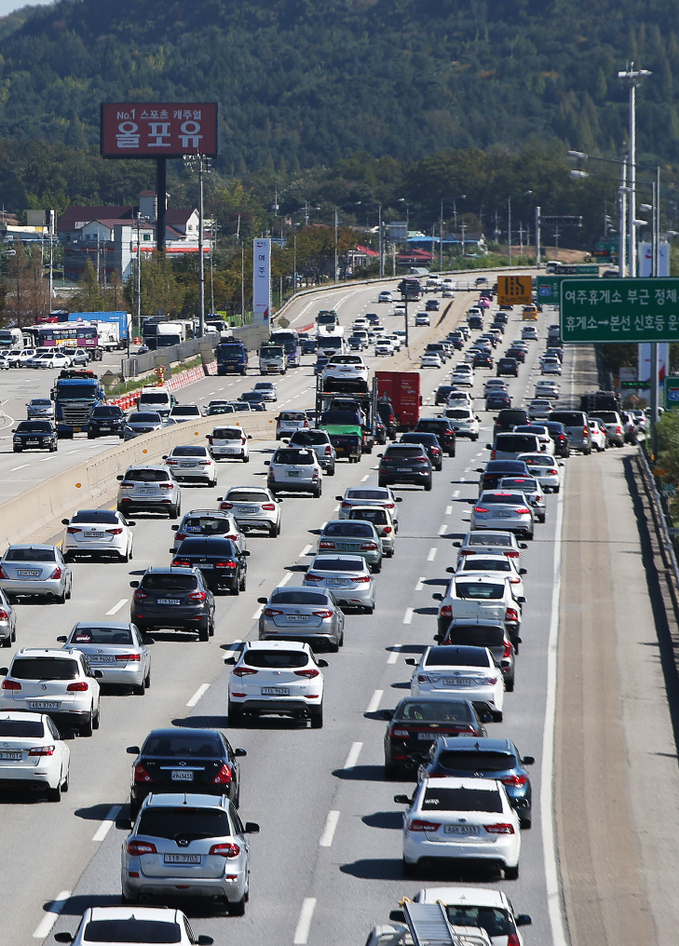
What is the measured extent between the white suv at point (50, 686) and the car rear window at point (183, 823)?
8053 millimetres

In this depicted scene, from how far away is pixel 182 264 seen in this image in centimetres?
19838

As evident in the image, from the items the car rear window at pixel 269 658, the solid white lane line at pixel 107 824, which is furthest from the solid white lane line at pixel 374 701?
the solid white lane line at pixel 107 824

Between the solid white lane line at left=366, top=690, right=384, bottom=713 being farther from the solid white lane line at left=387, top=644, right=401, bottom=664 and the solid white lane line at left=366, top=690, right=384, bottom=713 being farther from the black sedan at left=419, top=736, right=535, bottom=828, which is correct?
the black sedan at left=419, top=736, right=535, bottom=828

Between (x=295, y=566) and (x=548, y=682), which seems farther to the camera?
(x=295, y=566)

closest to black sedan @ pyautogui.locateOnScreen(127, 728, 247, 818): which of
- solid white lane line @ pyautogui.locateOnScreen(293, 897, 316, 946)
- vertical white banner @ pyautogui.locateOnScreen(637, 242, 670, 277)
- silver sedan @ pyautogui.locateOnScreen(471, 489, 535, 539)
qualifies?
solid white lane line @ pyautogui.locateOnScreen(293, 897, 316, 946)

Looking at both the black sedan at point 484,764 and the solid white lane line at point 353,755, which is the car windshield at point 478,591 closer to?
the solid white lane line at point 353,755

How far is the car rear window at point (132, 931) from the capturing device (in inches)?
501

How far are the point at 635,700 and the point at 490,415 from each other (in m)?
66.9

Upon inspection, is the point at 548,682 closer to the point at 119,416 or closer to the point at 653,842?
the point at 653,842

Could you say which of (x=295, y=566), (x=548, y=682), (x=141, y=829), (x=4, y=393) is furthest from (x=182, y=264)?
(x=141, y=829)

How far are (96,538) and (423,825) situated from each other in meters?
25.6

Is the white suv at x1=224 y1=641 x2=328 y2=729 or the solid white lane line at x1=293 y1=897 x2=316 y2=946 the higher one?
the white suv at x1=224 y1=641 x2=328 y2=729

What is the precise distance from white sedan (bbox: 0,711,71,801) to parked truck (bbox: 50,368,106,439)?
179 feet

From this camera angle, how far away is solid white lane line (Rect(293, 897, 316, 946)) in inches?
626
